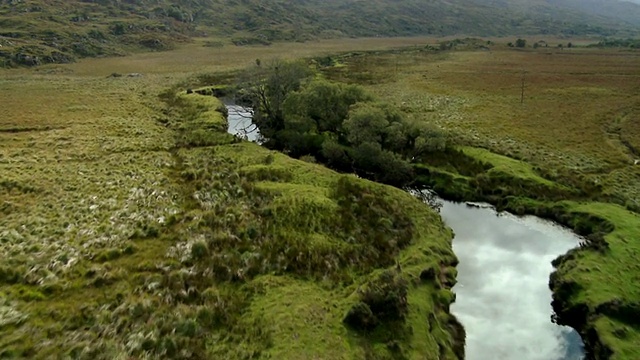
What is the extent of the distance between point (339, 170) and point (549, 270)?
80.7 feet

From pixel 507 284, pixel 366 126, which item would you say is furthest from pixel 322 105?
pixel 507 284

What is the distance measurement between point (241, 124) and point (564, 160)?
47.2m

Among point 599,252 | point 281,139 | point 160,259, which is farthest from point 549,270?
point 281,139

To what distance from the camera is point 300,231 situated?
108 feet

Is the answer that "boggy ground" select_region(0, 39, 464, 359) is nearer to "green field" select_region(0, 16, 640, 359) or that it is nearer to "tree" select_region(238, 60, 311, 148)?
"green field" select_region(0, 16, 640, 359)

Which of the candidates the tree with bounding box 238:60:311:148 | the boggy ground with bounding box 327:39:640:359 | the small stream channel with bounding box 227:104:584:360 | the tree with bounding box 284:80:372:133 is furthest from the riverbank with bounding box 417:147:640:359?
the tree with bounding box 238:60:311:148

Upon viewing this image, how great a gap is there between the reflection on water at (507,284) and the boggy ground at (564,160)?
134 centimetres

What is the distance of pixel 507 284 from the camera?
103 ft

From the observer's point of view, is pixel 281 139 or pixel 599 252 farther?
pixel 281 139

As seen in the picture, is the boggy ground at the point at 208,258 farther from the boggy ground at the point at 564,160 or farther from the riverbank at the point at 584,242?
the boggy ground at the point at 564,160

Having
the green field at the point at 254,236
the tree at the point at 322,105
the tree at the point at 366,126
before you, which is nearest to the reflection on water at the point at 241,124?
the green field at the point at 254,236

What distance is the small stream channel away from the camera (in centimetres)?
2592

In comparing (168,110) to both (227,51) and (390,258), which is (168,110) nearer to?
(390,258)

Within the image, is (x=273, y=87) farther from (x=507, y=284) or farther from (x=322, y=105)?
(x=507, y=284)
